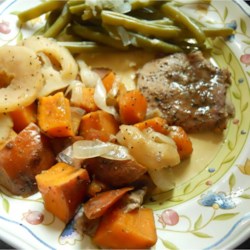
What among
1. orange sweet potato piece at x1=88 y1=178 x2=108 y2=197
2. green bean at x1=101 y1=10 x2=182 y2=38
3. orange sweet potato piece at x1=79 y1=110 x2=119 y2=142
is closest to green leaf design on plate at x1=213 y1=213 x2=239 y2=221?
orange sweet potato piece at x1=88 y1=178 x2=108 y2=197

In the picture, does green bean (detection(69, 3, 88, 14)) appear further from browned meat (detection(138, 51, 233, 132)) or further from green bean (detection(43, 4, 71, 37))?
browned meat (detection(138, 51, 233, 132))

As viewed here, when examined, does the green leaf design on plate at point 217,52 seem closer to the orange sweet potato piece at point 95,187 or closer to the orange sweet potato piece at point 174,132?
the orange sweet potato piece at point 174,132

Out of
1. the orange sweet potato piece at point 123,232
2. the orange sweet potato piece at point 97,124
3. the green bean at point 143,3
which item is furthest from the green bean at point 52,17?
the orange sweet potato piece at point 123,232

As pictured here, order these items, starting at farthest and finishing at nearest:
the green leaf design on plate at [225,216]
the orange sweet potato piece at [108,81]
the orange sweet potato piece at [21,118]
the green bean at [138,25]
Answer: the green bean at [138,25], the orange sweet potato piece at [108,81], the orange sweet potato piece at [21,118], the green leaf design on plate at [225,216]

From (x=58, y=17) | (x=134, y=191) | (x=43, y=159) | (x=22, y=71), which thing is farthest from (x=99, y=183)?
(x=58, y=17)

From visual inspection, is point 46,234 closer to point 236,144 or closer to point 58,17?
point 236,144

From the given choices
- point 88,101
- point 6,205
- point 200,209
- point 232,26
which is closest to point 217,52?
point 232,26

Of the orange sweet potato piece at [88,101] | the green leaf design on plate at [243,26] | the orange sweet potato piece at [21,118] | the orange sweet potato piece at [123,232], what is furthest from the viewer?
the green leaf design on plate at [243,26]
